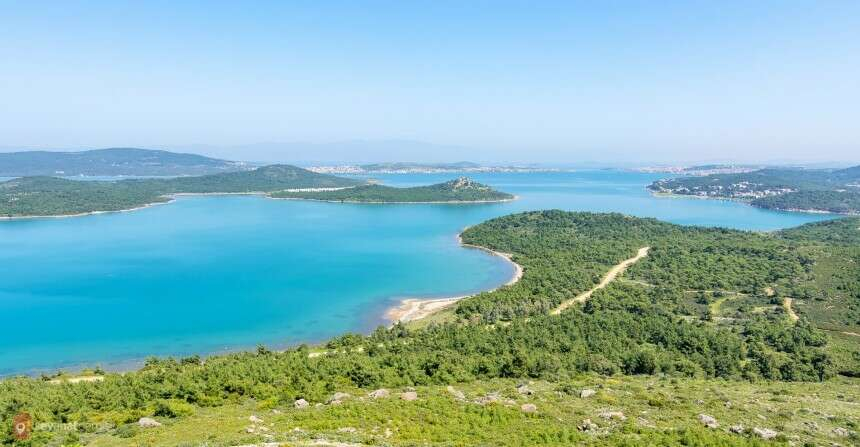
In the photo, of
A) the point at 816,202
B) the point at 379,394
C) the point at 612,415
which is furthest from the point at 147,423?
the point at 816,202

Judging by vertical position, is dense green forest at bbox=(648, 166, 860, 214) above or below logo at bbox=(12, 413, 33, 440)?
above

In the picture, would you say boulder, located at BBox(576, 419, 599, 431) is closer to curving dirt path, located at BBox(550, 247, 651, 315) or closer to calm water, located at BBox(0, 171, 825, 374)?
curving dirt path, located at BBox(550, 247, 651, 315)

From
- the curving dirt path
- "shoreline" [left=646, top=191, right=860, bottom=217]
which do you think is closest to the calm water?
the curving dirt path

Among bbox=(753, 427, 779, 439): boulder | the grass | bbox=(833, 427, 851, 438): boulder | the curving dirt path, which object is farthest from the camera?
the curving dirt path

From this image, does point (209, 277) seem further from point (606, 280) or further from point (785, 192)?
point (785, 192)

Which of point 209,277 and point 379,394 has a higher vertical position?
point 379,394

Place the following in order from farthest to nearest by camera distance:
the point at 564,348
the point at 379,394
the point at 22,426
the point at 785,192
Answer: the point at 785,192 < the point at 564,348 < the point at 379,394 < the point at 22,426

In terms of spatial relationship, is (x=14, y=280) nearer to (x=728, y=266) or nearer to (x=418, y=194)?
(x=728, y=266)

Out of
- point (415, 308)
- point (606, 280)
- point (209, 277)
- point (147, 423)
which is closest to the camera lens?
point (147, 423)
